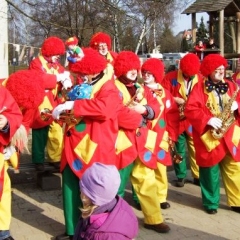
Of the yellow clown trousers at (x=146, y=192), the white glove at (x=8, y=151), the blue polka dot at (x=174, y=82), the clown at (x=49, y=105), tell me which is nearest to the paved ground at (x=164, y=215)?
the yellow clown trousers at (x=146, y=192)

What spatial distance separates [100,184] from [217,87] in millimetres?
2945

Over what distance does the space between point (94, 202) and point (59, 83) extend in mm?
3909

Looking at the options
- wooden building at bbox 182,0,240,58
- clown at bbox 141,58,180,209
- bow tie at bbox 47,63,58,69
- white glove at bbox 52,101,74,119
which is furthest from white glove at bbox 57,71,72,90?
wooden building at bbox 182,0,240,58

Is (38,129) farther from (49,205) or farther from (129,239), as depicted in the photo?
(129,239)

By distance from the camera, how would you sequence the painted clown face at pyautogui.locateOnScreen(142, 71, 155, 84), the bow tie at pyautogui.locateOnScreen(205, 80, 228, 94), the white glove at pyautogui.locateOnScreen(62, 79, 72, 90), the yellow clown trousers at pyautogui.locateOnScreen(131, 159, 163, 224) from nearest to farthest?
the yellow clown trousers at pyautogui.locateOnScreen(131, 159, 163, 224)
the bow tie at pyautogui.locateOnScreen(205, 80, 228, 94)
the painted clown face at pyautogui.locateOnScreen(142, 71, 155, 84)
the white glove at pyautogui.locateOnScreen(62, 79, 72, 90)

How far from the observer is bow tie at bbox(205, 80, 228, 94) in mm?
5004

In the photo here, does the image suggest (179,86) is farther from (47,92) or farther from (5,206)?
(5,206)

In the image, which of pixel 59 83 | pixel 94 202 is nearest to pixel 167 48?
pixel 59 83

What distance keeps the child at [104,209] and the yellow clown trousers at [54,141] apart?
12.7 ft

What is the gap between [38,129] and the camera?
6.29m

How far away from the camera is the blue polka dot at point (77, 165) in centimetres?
396

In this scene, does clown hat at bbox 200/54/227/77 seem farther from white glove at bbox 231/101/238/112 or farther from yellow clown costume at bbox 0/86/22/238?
yellow clown costume at bbox 0/86/22/238

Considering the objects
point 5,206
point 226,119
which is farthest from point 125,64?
point 5,206

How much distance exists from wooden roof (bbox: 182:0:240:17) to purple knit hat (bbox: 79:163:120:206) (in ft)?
31.7
